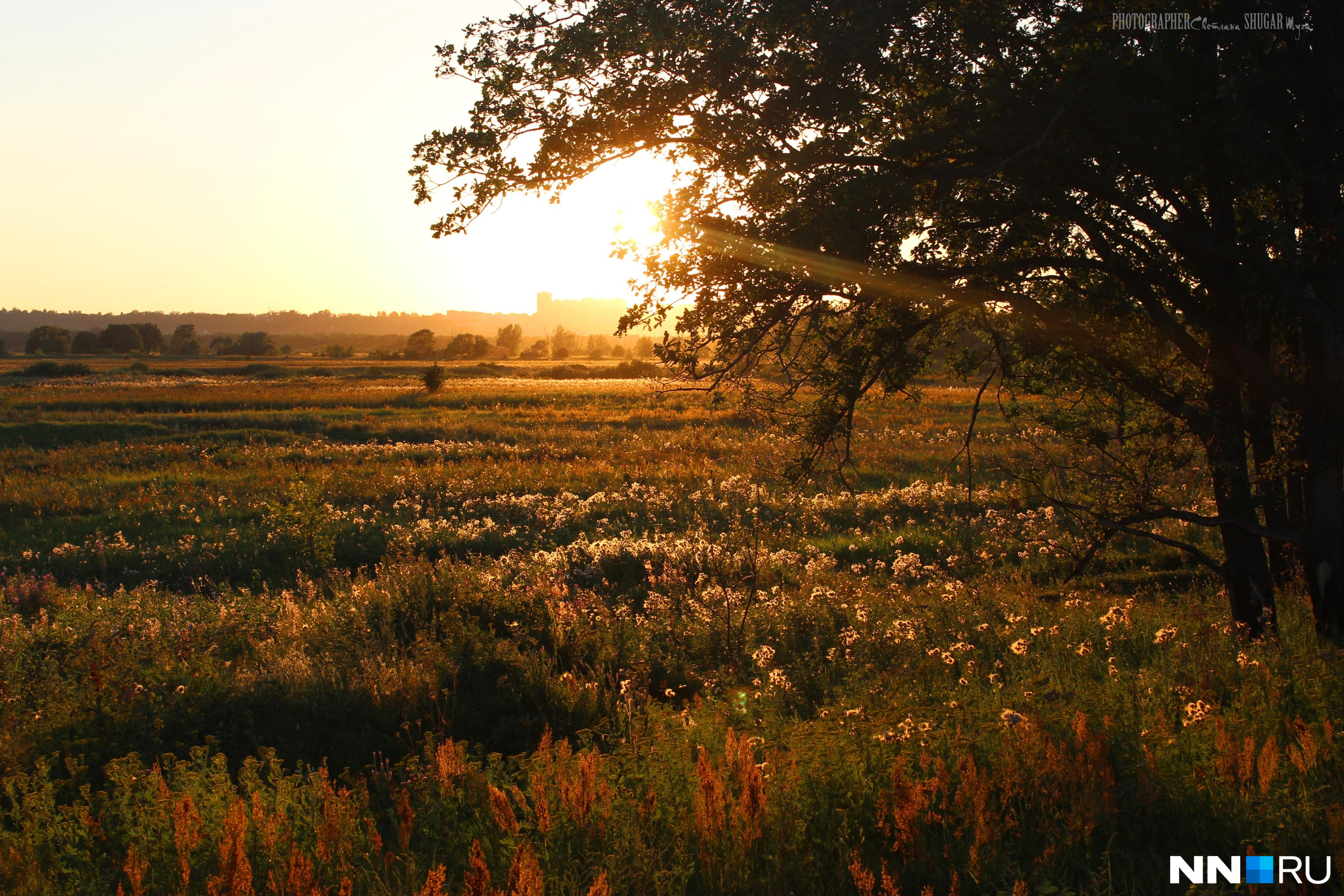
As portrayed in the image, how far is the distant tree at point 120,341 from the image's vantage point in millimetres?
129375

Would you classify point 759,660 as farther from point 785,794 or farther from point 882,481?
point 882,481

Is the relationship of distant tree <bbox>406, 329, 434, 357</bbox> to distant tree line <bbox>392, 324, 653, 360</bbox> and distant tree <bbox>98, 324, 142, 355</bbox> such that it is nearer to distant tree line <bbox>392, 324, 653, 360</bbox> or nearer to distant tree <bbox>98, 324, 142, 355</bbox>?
distant tree line <bbox>392, 324, 653, 360</bbox>

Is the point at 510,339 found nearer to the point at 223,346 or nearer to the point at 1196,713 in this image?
the point at 223,346

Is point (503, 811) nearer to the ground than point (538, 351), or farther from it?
nearer to the ground

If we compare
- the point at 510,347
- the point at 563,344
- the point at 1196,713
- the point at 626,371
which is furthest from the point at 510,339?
the point at 1196,713

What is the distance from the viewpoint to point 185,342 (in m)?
140

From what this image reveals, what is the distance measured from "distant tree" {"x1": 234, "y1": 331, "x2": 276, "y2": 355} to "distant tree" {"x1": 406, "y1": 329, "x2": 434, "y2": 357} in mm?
25891

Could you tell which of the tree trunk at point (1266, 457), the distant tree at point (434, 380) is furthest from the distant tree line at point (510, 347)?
the tree trunk at point (1266, 457)

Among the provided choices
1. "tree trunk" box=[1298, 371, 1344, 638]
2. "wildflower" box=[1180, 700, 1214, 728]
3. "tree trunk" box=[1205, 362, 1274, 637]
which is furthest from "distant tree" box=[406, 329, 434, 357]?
"wildflower" box=[1180, 700, 1214, 728]

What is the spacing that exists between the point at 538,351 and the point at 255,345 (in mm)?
48233

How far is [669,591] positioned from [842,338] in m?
4.57

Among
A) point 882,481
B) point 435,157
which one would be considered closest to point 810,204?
point 435,157

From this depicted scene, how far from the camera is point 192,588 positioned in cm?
1193

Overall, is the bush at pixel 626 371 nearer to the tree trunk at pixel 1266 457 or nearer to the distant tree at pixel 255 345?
the tree trunk at pixel 1266 457
